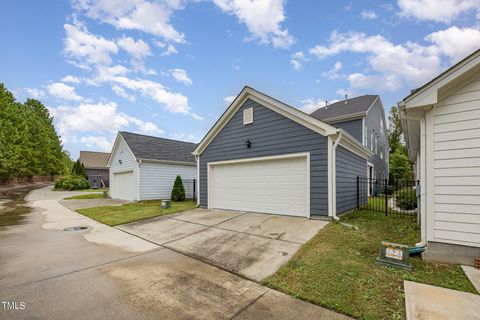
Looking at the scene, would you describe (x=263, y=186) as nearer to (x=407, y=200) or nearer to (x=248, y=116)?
(x=248, y=116)

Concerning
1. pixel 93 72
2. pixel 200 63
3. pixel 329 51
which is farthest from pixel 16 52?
pixel 329 51

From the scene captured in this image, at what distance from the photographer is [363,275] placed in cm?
370

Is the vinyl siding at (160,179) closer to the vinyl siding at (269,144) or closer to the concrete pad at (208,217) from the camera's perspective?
the vinyl siding at (269,144)

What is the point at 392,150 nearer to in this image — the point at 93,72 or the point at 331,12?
the point at 331,12

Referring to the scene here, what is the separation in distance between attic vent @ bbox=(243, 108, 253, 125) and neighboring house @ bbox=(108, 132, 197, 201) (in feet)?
26.7

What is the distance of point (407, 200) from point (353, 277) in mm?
8414

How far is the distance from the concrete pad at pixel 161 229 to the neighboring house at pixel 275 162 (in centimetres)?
259

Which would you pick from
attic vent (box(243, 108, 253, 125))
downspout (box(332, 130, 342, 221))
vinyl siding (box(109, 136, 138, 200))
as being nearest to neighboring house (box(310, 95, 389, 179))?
downspout (box(332, 130, 342, 221))

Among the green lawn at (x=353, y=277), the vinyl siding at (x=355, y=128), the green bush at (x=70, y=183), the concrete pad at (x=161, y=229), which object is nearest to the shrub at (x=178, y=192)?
the concrete pad at (x=161, y=229)

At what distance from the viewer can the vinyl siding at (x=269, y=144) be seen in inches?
281

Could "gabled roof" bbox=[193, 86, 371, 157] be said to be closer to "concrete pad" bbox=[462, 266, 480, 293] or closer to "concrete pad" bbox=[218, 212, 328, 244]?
"concrete pad" bbox=[218, 212, 328, 244]

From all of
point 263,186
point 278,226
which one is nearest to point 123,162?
point 263,186

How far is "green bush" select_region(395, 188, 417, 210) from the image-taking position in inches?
388

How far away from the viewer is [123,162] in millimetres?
16156
